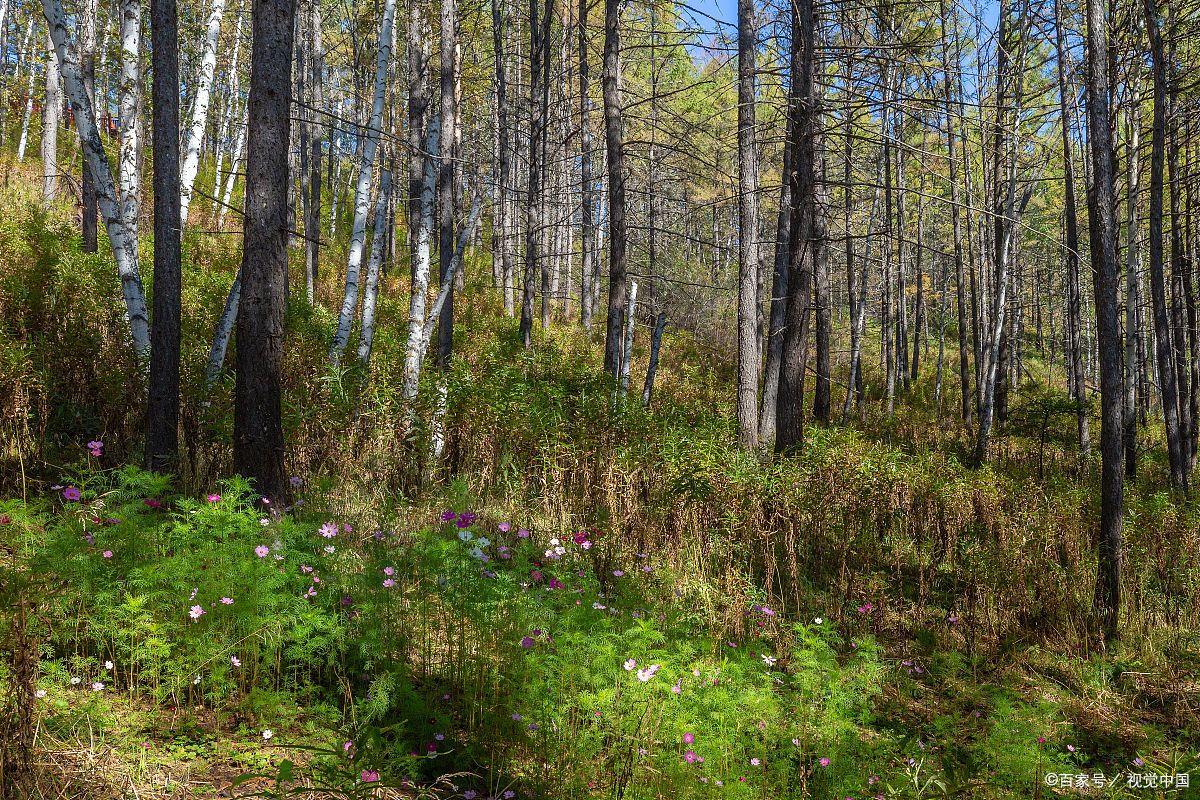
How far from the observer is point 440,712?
2.99m

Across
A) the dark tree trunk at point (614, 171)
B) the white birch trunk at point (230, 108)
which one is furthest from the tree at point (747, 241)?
the white birch trunk at point (230, 108)

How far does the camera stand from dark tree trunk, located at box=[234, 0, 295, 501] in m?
4.52

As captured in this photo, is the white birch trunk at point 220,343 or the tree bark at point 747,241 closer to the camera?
the white birch trunk at point 220,343

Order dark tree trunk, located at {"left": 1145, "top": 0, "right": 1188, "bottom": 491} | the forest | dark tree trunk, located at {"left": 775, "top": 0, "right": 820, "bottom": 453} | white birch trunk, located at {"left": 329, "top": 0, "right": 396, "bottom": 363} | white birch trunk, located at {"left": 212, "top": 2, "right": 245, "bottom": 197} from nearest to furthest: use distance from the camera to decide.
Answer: the forest
dark tree trunk, located at {"left": 775, "top": 0, "right": 820, "bottom": 453}
white birch trunk, located at {"left": 329, "top": 0, "right": 396, "bottom": 363}
dark tree trunk, located at {"left": 1145, "top": 0, "right": 1188, "bottom": 491}
white birch trunk, located at {"left": 212, "top": 2, "right": 245, "bottom": 197}

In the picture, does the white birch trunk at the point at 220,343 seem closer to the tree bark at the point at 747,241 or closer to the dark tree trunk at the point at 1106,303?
the tree bark at the point at 747,241

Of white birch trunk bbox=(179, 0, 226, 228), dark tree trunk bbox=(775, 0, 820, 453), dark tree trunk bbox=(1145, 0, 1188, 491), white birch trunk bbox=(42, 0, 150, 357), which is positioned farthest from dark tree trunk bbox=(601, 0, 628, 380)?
dark tree trunk bbox=(1145, 0, 1188, 491)

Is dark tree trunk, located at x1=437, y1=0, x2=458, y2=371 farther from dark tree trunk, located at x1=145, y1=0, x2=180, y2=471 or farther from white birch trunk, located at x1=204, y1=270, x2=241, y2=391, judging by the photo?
dark tree trunk, located at x1=145, y1=0, x2=180, y2=471

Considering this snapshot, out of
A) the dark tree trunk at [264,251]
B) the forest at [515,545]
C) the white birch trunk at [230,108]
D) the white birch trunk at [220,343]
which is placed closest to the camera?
the forest at [515,545]

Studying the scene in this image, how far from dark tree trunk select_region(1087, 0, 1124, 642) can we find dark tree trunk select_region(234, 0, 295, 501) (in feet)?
19.8

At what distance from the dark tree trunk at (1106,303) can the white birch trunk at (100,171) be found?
7.77 m

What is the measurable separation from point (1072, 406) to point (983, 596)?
749cm

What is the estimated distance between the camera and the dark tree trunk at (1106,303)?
16.6ft

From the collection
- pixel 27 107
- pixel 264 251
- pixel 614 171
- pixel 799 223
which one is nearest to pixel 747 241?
pixel 799 223

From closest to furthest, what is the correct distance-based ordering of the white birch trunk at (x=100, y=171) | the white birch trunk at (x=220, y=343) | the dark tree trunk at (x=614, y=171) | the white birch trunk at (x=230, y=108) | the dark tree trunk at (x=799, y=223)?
the white birch trunk at (x=100, y=171) < the white birch trunk at (x=220, y=343) < the dark tree trunk at (x=799, y=223) < the dark tree trunk at (x=614, y=171) < the white birch trunk at (x=230, y=108)
